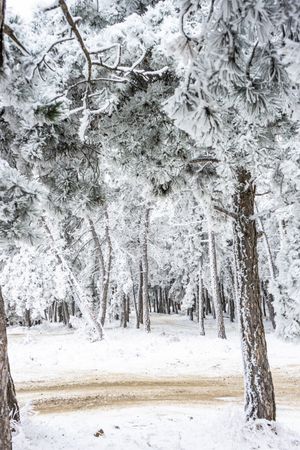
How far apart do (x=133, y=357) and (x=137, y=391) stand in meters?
5.51

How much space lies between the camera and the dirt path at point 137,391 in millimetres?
9773

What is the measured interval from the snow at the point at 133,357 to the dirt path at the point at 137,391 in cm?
89

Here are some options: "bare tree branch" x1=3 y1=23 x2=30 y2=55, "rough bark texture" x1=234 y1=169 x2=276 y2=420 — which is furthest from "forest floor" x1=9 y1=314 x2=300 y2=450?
"bare tree branch" x1=3 y1=23 x2=30 y2=55

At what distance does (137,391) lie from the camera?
1093 centimetres

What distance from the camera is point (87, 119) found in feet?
13.9

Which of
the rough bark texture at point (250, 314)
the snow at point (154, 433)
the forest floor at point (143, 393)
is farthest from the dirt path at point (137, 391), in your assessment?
the rough bark texture at point (250, 314)

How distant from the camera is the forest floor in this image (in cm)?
643

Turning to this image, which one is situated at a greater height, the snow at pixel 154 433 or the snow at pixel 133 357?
the snow at pixel 154 433

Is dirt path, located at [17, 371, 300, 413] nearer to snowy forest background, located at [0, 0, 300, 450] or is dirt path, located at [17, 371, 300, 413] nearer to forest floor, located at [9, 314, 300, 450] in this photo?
forest floor, located at [9, 314, 300, 450]

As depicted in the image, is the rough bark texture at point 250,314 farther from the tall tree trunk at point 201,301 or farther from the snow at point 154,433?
the tall tree trunk at point 201,301

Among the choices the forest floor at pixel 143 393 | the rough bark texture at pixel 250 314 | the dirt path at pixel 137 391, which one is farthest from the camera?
the dirt path at pixel 137 391

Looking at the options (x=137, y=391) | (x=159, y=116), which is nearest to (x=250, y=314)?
(x=159, y=116)

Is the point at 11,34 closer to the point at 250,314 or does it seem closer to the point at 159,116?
the point at 159,116

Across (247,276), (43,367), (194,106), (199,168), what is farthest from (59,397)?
(194,106)
